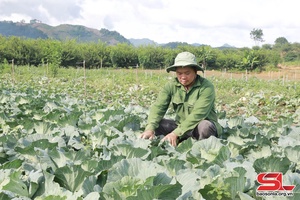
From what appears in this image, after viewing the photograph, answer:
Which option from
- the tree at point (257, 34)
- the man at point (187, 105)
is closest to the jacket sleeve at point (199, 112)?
the man at point (187, 105)

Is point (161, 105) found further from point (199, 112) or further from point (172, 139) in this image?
point (172, 139)

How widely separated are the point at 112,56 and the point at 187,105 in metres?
34.6

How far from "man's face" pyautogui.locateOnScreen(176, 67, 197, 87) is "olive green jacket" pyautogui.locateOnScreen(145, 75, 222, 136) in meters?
0.10

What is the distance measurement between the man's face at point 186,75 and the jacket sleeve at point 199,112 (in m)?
0.18

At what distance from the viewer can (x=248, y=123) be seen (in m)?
4.61

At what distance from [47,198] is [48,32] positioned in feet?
687

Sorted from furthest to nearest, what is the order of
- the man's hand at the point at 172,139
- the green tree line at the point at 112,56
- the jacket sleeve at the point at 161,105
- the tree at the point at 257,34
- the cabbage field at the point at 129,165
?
the tree at the point at 257,34
the green tree line at the point at 112,56
the jacket sleeve at the point at 161,105
the man's hand at the point at 172,139
the cabbage field at the point at 129,165

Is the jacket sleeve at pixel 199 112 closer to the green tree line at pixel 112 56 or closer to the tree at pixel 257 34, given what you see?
the green tree line at pixel 112 56

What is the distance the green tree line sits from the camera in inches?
1251

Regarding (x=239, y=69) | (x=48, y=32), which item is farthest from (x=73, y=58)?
(x=48, y=32)

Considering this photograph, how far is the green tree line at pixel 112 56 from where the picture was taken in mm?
31781

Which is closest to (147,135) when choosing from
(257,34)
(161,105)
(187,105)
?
(161,105)

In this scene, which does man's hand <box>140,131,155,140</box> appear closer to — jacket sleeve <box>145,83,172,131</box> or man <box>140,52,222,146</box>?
man <box>140,52,222,146</box>

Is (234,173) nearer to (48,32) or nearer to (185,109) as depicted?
(185,109)
